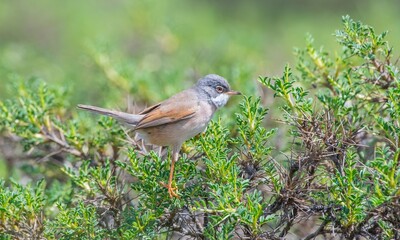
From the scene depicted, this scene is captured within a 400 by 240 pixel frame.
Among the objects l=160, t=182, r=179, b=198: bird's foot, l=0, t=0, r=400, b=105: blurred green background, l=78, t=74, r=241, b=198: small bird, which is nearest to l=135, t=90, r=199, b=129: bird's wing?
l=78, t=74, r=241, b=198: small bird

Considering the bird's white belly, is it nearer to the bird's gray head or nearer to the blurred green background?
the bird's gray head

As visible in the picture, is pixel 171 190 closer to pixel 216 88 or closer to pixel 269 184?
pixel 269 184

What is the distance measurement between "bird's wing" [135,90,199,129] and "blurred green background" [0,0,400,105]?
3.63ft

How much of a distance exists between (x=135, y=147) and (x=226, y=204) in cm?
136

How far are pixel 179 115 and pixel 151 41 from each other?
→ 4.65 m

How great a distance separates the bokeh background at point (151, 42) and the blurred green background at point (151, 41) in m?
0.01

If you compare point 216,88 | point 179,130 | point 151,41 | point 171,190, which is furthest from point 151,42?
Answer: point 171,190

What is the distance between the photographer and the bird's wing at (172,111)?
435 centimetres

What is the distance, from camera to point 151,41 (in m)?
8.85

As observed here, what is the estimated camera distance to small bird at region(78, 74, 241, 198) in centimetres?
423

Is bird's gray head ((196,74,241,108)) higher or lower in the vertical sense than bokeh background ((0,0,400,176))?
higher

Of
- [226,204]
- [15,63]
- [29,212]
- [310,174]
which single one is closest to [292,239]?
[310,174]

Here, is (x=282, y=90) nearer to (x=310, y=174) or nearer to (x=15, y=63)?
(x=310, y=174)

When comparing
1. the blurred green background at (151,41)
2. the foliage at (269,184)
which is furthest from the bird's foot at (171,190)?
the blurred green background at (151,41)
